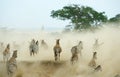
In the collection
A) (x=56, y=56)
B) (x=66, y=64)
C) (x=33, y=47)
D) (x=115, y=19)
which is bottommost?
(x=66, y=64)

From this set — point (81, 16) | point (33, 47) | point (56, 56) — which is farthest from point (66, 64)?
point (81, 16)

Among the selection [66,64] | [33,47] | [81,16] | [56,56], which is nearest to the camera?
[66,64]

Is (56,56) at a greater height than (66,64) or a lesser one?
greater

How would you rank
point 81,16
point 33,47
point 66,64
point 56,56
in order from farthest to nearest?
point 81,16, point 33,47, point 56,56, point 66,64

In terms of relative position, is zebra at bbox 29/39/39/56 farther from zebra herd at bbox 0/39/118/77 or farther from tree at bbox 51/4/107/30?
tree at bbox 51/4/107/30

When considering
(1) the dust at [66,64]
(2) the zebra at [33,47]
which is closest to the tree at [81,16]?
(1) the dust at [66,64]

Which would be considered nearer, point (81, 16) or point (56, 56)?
point (56, 56)

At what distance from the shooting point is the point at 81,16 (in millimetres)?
59406

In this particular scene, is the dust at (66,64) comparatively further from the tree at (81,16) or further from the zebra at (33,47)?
the tree at (81,16)

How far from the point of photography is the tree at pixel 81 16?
59.4 meters

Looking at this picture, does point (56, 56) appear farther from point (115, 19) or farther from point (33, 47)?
point (115, 19)

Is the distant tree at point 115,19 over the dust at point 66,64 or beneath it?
over

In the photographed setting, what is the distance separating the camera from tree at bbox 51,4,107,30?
59375 millimetres

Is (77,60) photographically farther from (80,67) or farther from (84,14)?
(84,14)
